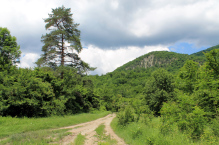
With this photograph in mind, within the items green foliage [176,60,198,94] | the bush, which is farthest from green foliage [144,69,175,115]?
the bush

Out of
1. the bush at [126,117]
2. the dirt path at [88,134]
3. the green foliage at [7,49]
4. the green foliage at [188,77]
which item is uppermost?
the green foliage at [7,49]

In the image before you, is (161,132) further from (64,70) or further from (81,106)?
(81,106)

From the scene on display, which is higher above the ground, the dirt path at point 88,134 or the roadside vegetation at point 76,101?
the roadside vegetation at point 76,101

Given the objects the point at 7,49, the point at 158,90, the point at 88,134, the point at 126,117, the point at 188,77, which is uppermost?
the point at 7,49

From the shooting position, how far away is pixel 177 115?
8.62 metres

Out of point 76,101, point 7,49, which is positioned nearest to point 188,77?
point 76,101

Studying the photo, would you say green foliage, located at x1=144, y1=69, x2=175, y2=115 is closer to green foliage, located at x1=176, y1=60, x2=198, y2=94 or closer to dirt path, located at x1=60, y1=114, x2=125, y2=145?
green foliage, located at x1=176, y1=60, x2=198, y2=94

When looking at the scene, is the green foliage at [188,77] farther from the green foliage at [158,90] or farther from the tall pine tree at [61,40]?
the tall pine tree at [61,40]

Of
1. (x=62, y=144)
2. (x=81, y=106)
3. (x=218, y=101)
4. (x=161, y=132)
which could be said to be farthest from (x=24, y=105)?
(x=218, y=101)

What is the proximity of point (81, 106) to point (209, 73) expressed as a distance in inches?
799

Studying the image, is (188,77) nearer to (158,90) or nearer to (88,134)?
(158,90)

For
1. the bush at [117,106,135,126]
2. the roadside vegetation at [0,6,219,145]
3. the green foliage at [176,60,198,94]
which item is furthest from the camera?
the green foliage at [176,60,198,94]

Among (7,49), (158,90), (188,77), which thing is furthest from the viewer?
(158,90)

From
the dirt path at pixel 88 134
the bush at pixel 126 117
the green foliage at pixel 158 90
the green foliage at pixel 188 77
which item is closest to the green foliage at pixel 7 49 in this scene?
the dirt path at pixel 88 134
